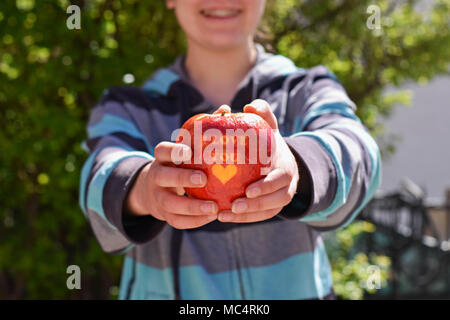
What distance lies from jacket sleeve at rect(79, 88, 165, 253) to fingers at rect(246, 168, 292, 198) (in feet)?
1.39

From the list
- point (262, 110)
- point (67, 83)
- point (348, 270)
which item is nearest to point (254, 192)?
point (262, 110)

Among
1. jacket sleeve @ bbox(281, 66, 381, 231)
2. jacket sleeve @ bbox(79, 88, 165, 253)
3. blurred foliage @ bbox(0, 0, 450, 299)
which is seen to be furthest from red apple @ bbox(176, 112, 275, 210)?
blurred foliage @ bbox(0, 0, 450, 299)

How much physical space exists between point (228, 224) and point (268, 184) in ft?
2.30

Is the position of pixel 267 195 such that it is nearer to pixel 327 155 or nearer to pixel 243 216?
pixel 243 216

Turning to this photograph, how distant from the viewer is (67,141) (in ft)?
10.1

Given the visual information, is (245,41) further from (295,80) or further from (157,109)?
(157,109)

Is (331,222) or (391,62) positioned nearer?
(331,222)

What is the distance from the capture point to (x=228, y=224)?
5.76 feet

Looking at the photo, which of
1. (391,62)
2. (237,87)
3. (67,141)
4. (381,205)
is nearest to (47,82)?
(67,141)

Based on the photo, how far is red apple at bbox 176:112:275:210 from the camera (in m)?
1.12

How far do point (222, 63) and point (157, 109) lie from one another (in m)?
0.30

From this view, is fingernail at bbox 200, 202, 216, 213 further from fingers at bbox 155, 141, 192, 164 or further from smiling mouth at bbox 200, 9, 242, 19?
smiling mouth at bbox 200, 9, 242, 19

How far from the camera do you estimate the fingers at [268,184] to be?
3.55ft

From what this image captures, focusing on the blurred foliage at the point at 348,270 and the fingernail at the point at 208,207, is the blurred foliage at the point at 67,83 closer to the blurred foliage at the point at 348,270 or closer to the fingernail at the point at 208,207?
the blurred foliage at the point at 348,270
